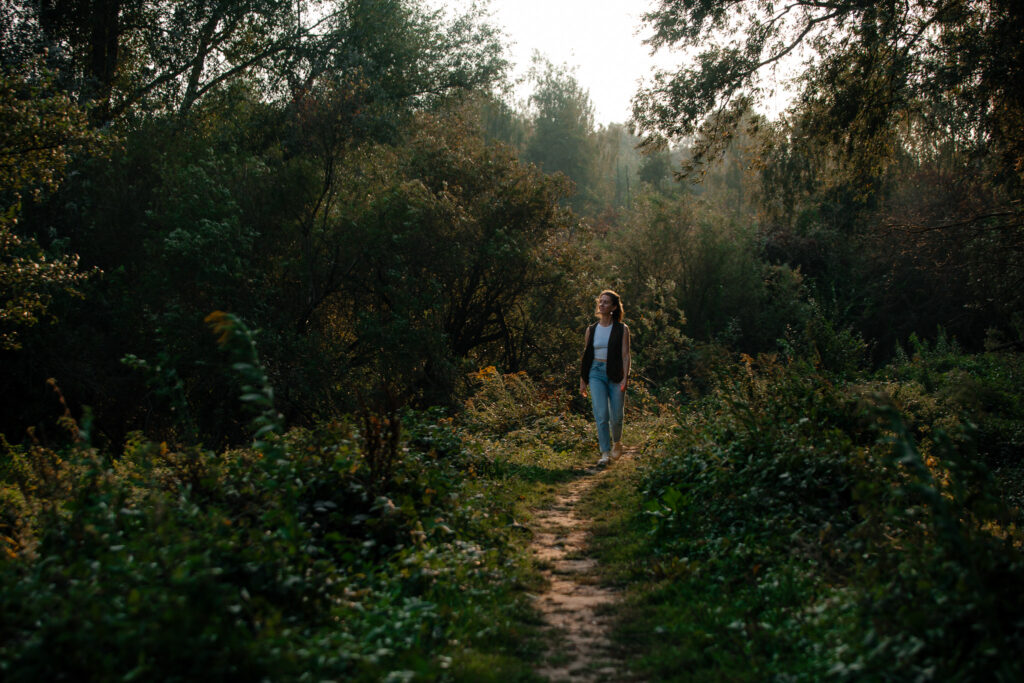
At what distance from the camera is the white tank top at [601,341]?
10477mm

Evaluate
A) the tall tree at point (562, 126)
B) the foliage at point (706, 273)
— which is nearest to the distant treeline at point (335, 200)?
the foliage at point (706, 273)

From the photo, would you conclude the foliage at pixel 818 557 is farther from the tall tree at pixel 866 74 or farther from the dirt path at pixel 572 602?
the tall tree at pixel 866 74

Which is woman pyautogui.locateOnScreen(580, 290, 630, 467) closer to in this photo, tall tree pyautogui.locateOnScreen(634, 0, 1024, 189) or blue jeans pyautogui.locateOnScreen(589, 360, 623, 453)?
blue jeans pyautogui.locateOnScreen(589, 360, 623, 453)

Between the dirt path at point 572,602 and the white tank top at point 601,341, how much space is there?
2.75 metres

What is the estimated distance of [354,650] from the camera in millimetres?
3822

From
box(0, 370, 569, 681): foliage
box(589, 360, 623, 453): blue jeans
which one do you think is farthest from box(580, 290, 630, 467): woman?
box(0, 370, 569, 681): foliage

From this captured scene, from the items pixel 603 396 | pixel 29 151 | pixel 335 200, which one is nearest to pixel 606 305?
pixel 603 396

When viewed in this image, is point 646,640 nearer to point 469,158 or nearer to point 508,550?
point 508,550

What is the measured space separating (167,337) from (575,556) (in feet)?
45.6

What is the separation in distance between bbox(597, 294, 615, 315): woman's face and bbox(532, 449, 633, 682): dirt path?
3113 millimetres

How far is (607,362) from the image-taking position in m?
10.4

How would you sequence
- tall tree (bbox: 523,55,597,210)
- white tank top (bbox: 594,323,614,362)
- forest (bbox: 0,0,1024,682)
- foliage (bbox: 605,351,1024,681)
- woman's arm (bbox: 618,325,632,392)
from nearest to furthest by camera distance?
foliage (bbox: 605,351,1024,681)
forest (bbox: 0,0,1024,682)
woman's arm (bbox: 618,325,632,392)
white tank top (bbox: 594,323,614,362)
tall tree (bbox: 523,55,597,210)

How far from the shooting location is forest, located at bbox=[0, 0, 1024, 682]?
13.2ft

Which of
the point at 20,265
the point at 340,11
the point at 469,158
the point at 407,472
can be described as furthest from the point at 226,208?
the point at 407,472
